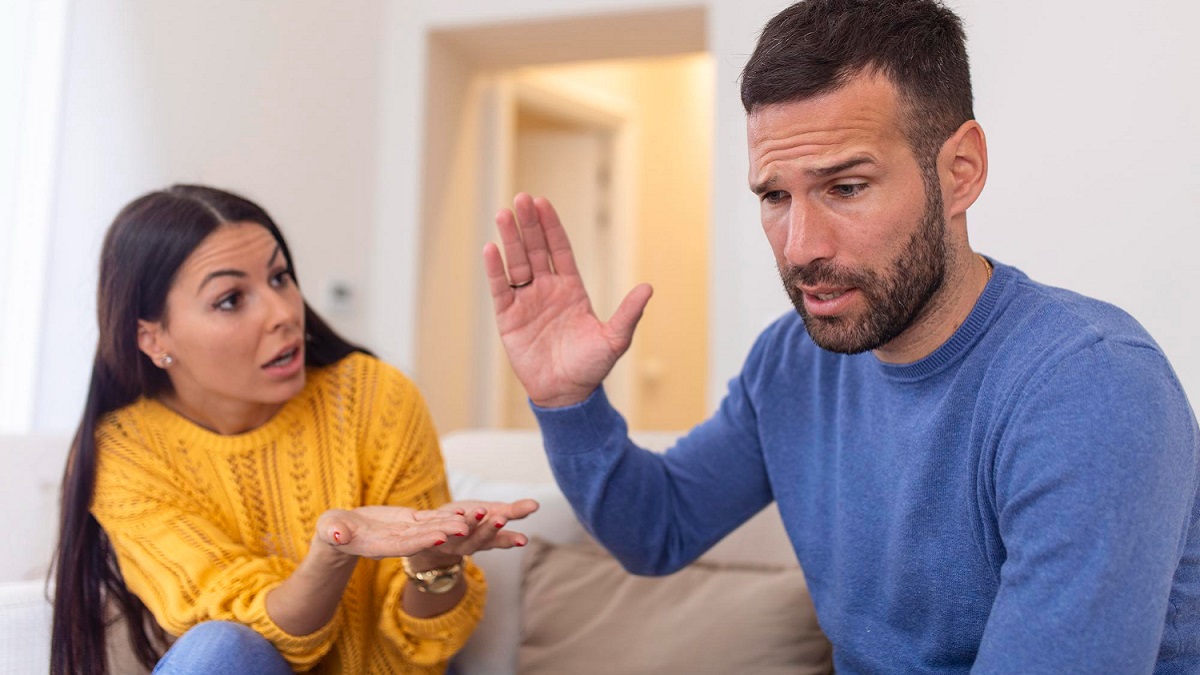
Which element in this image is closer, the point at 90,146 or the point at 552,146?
the point at 90,146

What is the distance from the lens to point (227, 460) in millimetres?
1524

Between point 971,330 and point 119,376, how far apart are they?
46.5 inches

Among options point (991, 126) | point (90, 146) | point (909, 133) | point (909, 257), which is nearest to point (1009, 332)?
point (909, 257)

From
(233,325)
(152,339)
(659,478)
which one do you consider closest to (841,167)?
(659,478)

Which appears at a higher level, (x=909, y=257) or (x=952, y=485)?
(x=909, y=257)

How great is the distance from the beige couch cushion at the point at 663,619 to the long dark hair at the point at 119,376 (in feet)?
1.70

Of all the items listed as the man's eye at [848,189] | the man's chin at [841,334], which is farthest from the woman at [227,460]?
the man's eye at [848,189]

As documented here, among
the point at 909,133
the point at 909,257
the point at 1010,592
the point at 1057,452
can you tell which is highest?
the point at 909,133

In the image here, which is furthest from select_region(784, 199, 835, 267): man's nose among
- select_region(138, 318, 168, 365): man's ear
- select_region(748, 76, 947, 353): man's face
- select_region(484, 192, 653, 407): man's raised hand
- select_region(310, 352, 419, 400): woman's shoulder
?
select_region(138, 318, 168, 365): man's ear

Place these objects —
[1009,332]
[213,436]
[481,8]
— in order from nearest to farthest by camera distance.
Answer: [1009,332], [213,436], [481,8]

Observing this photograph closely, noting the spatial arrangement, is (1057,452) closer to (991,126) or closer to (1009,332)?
(1009,332)

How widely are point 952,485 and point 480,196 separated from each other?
3.19m

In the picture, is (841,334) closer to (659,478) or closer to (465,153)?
(659,478)

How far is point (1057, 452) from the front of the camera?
92cm
